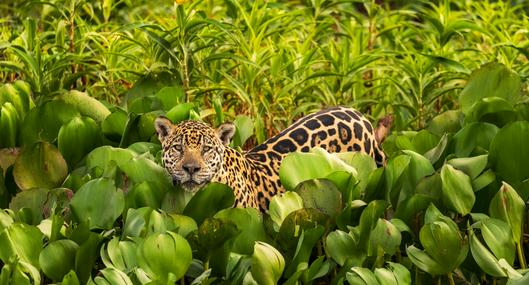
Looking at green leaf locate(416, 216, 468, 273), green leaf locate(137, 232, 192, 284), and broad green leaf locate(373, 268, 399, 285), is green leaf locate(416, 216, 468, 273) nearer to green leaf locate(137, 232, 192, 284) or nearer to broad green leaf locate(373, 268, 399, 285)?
broad green leaf locate(373, 268, 399, 285)

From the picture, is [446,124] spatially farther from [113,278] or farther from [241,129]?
[113,278]

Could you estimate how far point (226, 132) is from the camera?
7613 millimetres

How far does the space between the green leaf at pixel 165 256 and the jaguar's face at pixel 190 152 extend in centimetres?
120

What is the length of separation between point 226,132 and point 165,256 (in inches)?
72.1

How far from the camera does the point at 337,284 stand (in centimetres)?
620

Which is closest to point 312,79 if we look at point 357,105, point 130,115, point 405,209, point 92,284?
point 357,105

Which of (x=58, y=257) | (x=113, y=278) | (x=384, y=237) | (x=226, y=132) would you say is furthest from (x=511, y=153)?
(x=58, y=257)

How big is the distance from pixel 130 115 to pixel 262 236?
1.47 m

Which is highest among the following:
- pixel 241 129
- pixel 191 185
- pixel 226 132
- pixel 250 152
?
pixel 226 132

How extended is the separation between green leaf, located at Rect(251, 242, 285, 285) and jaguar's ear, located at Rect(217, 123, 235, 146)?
1.67m

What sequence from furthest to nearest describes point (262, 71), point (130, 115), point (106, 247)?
point (262, 71) < point (130, 115) < point (106, 247)

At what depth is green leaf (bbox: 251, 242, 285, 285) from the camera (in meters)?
5.93

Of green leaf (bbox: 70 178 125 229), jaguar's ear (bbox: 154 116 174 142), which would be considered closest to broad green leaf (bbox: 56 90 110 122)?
jaguar's ear (bbox: 154 116 174 142)

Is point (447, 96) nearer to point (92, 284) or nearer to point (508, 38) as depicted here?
point (508, 38)
